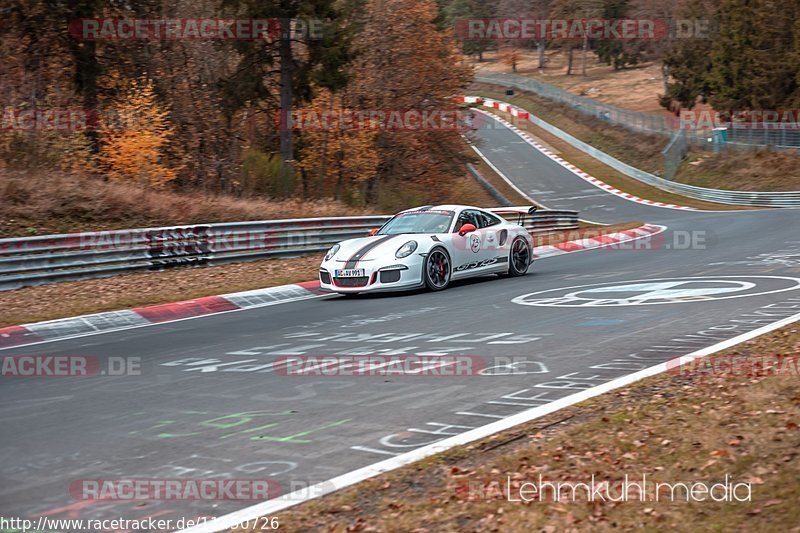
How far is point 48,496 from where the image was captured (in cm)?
514

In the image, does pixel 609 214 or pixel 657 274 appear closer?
pixel 657 274

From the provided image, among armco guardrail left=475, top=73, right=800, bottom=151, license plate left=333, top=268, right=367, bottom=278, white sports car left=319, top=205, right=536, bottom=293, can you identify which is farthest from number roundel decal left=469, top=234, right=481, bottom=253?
armco guardrail left=475, top=73, right=800, bottom=151

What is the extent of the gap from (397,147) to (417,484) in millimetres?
33280

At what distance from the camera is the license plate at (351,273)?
1441 cm

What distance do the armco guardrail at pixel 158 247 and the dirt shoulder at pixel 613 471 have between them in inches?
464

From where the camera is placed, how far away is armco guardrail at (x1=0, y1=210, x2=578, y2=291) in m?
15.8

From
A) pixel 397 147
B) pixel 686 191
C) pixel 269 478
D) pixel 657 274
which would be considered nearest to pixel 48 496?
pixel 269 478

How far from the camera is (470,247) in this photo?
15703 mm

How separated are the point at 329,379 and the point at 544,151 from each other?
203ft

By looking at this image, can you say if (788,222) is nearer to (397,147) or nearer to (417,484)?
(397,147)

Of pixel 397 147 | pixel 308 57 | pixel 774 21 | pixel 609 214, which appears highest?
pixel 774 21
